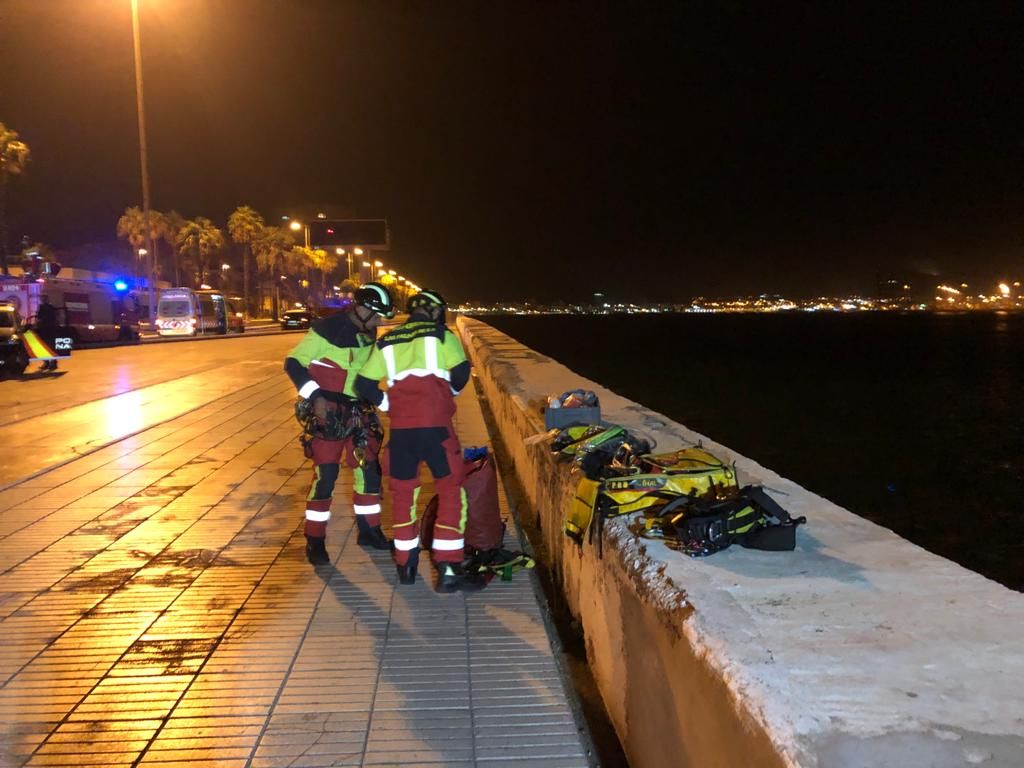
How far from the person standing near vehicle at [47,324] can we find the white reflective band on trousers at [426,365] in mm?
18204

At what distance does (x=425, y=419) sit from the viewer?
4906 mm

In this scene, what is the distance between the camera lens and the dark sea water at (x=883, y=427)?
14086 millimetres

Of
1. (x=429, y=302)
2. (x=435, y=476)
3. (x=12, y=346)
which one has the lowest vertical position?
(x=12, y=346)

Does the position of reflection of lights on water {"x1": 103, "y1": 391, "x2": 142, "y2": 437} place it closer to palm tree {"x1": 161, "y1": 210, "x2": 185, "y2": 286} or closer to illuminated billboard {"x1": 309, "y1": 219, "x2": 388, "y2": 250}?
illuminated billboard {"x1": 309, "y1": 219, "x2": 388, "y2": 250}

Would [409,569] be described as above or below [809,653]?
below

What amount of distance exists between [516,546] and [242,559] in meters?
1.94

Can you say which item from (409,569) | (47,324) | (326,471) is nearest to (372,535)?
(326,471)

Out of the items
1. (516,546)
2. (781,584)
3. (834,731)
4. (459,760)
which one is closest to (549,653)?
(459,760)

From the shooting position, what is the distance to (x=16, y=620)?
4.61 meters

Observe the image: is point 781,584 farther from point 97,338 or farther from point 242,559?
point 97,338

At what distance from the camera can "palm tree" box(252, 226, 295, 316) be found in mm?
92850

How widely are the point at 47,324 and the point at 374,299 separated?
23.3 metres

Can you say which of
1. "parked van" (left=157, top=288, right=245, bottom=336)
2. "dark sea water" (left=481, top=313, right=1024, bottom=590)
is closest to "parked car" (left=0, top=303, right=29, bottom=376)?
"dark sea water" (left=481, top=313, right=1024, bottom=590)

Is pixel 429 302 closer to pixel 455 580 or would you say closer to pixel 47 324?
pixel 455 580
